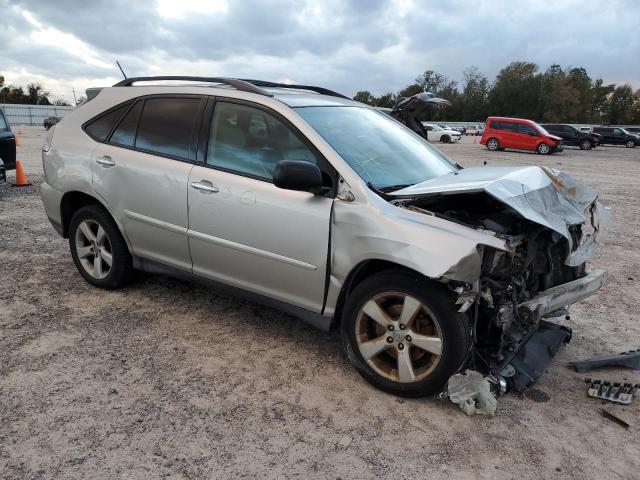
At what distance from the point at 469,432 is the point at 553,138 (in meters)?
27.7

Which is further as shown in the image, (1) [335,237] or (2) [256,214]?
(2) [256,214]

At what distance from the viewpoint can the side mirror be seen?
3037 mm

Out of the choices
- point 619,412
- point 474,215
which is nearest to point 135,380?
point 474,215

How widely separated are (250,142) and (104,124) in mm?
1578

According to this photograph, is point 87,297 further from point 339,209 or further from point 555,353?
point 555,353

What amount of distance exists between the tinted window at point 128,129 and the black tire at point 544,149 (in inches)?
1058

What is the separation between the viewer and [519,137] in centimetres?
2786

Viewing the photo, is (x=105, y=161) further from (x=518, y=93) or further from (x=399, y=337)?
(x=518, y=93)

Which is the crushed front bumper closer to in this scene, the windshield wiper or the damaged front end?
the damaged front end

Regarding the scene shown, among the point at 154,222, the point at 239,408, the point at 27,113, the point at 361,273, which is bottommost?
the point at 239,408

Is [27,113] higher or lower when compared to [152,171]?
higher

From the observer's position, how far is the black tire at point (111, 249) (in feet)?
14.3

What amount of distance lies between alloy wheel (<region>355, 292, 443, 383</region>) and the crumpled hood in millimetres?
664

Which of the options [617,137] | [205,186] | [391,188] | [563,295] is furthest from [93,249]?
[617,137]
